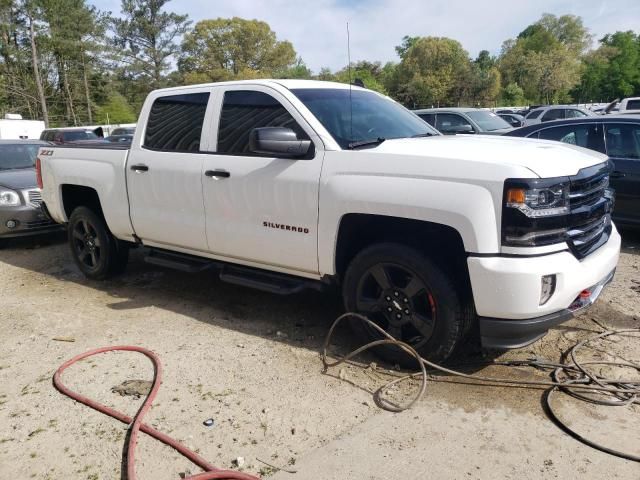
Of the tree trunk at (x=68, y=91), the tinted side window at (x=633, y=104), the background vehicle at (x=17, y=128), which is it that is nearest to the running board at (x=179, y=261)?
the tinted side window at (x=633, y=104)

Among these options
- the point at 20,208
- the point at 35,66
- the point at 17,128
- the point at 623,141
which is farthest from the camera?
the point at 35,66

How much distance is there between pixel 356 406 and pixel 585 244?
1.71m

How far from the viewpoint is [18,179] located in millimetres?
7879

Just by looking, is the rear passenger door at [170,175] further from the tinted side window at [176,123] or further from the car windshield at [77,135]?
the car windshield at [77,135]

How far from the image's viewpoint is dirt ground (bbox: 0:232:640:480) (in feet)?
8.90

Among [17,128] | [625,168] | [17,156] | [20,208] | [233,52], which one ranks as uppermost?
[233,52]

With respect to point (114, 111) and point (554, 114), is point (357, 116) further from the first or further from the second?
point (114, 111)

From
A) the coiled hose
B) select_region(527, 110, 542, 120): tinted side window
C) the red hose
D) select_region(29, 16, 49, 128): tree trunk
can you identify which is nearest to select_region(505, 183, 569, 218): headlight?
the coiled hose

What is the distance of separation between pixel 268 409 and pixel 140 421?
73 cm

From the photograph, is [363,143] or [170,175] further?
[170,175]

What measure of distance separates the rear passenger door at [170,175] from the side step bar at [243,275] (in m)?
0.14

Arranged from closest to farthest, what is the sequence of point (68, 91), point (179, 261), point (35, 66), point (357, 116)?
point (357, 116)
point (179, 261)
point (35, 66)
point (68, 91)

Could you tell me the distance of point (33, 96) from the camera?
144 ft

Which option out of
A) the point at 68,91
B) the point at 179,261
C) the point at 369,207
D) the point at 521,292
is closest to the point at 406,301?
the point at 369,207
